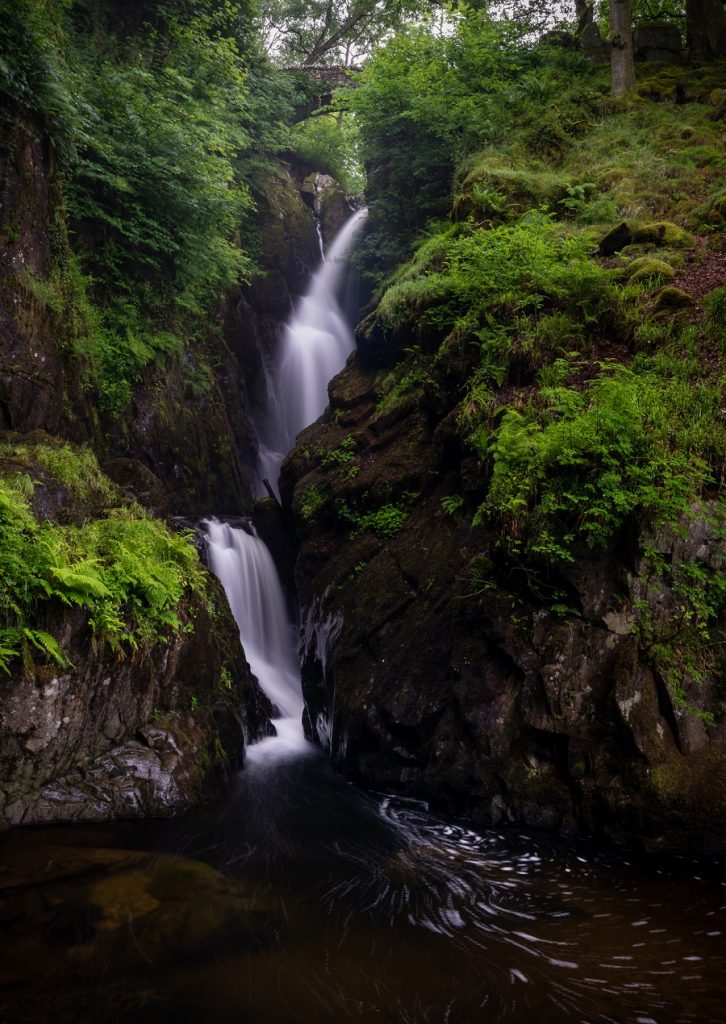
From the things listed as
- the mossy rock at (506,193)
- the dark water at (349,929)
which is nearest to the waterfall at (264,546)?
the dark water at (349,929)

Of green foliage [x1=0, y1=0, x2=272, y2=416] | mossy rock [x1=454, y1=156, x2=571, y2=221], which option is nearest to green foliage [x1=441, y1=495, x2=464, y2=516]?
mossy rock [x1=454, y1=156, x2=571, y2=221]

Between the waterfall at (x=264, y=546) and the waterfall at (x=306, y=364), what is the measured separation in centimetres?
3

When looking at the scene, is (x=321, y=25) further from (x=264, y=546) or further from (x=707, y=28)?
(x=264, y=546)

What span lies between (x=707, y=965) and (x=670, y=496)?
353 cm

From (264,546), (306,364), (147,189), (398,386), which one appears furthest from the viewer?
(306,364)

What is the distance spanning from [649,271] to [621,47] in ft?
30.1

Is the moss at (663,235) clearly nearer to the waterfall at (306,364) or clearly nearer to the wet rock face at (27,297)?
the wet rock face at (27,297)

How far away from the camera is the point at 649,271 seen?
8.19 m

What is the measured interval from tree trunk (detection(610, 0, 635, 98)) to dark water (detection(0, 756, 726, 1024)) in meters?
15.9

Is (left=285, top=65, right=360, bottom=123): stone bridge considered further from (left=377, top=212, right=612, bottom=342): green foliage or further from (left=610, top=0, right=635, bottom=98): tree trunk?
(left=377, top=212, right=612, bottom=342): green foliage

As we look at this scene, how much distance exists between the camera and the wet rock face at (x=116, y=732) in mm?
5531

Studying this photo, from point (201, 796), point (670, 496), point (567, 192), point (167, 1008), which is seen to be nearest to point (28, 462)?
point (201, 796)

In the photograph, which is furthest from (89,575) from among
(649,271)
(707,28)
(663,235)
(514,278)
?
(707,28)

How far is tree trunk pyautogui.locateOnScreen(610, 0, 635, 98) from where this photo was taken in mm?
13484
